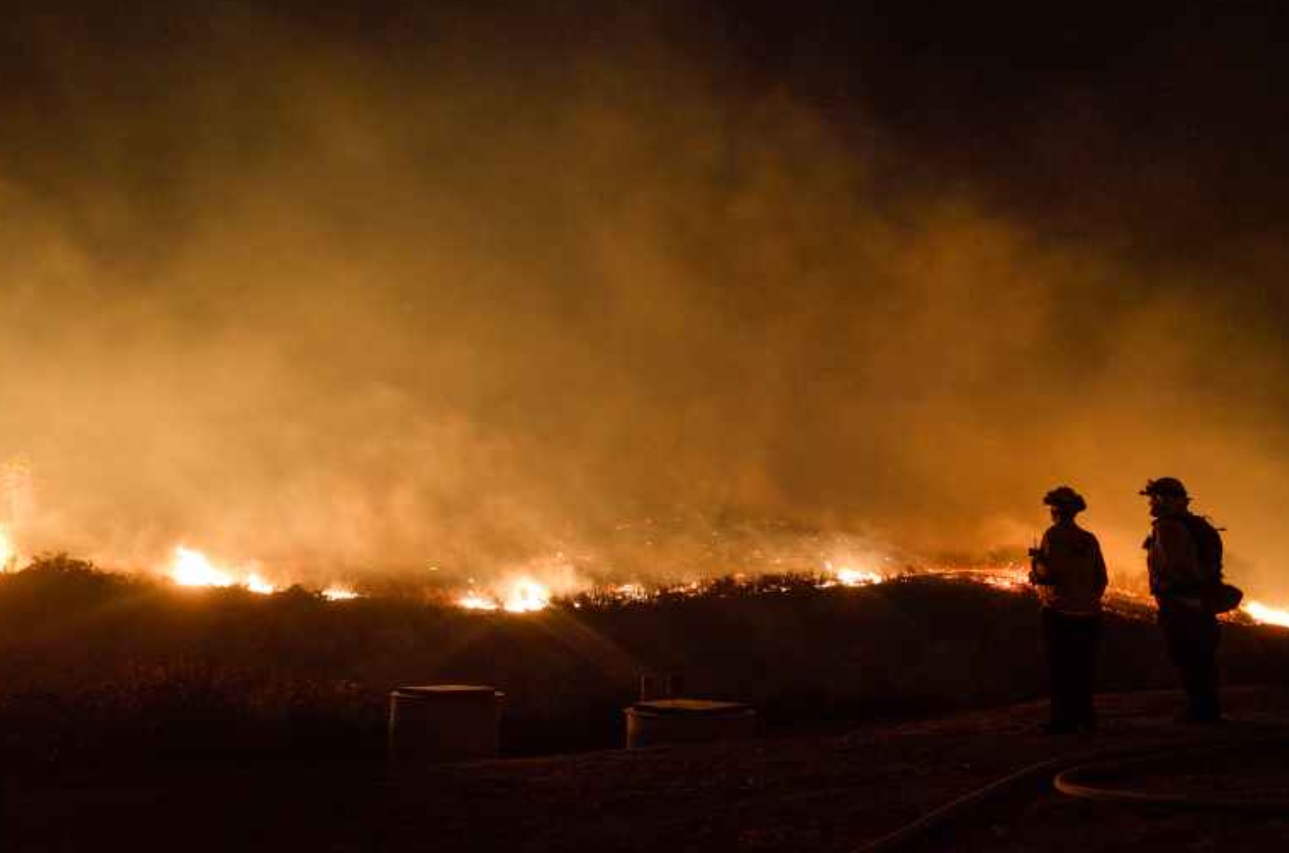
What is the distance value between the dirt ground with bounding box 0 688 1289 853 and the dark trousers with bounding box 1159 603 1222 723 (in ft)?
1.18

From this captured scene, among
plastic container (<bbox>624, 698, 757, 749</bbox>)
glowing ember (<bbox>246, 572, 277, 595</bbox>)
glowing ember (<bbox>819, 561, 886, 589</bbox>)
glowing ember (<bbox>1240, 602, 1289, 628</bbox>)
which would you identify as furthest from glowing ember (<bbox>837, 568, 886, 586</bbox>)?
plastic container (<bbox>624, 698, 757, 749</bbox>)

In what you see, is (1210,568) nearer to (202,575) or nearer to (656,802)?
(656,802)

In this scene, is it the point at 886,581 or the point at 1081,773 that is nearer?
the point at 1081,773

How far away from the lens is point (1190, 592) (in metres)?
9.00

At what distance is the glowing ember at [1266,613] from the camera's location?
26.6 m

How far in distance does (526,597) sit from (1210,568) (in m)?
19.5

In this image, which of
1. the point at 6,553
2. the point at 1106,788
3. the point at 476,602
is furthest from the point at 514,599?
the point at 1106,788

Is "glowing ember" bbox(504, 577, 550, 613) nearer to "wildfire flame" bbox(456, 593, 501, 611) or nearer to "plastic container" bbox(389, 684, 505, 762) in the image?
"wildfire flame" bbox(456, 593, 501, 611)

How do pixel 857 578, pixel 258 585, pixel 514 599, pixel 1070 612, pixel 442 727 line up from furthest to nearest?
pixel 857 578 < pixel 258 585 < pixel 514 599 < pixel 442 727 < pixel 1070 612

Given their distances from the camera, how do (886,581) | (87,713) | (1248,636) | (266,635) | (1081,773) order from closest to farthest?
(1081,773) < (87,713) < (266,635) < (1248,636) < (886,581)

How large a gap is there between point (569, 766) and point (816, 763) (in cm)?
214

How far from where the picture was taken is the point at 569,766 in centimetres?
880

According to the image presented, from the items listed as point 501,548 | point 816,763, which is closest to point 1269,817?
point 816,763

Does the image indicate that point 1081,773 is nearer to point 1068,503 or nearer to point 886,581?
point 1068,503
